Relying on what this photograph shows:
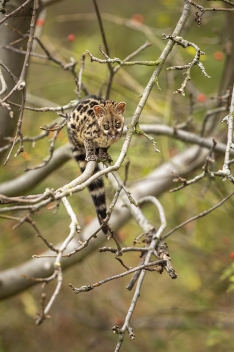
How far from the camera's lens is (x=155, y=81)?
2756 millimetres

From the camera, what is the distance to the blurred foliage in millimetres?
5855

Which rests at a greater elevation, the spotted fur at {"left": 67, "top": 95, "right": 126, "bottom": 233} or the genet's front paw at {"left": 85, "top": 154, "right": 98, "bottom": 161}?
the spotted fur at {"left": 67, "top": 95, "right": 126, "bottom": 233}

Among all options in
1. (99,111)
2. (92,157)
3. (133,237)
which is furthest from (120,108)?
(133,237)

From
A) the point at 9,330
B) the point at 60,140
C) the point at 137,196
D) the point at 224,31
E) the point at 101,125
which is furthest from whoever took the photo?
the point at 9,330

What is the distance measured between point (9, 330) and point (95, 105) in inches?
176

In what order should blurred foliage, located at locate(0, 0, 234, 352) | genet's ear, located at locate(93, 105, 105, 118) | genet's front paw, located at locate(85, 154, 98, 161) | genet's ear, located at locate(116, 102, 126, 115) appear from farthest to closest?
1. blurred foliage, located at locate(0, 0, 234, 352)
2. genet's ear, located at locate(116, 102, 126, 115)
3. genet's ear, located at locate(93, 105, 105, 118)
4. genet's front paw, located at locate(85, 154, 98, 161)

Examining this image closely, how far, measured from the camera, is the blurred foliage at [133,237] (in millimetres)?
5855

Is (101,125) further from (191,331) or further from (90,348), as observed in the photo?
(90,348)

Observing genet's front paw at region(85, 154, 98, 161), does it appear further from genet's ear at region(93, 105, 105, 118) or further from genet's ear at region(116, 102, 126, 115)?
genet's ear at region(116, 102, 126, 115)

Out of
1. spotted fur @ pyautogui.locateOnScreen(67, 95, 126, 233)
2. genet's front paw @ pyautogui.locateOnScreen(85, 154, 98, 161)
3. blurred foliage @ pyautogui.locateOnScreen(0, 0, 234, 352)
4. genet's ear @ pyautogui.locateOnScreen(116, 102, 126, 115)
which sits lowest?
genet's front paw @ pyautogui.locateOnScreen(85, 154, 98, 161)

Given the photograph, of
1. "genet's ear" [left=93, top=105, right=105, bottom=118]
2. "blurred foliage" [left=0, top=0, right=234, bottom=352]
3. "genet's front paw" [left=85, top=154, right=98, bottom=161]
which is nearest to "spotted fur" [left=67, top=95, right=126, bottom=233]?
"genet's ear" [left=93, top=105, right=105, bottom=118]

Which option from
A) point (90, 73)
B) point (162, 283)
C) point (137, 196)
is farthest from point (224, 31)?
point (162, 283)

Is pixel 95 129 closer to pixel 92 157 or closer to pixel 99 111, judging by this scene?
pixel 99 111

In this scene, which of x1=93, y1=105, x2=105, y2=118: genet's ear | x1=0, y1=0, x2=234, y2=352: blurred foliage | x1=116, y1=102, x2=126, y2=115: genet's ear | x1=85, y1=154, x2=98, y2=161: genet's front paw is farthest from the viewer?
x1=0, y1=0, x2=234, y2=352: blurred foliage
